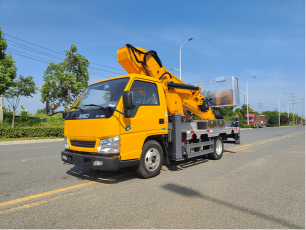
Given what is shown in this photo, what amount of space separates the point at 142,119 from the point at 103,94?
1133 mm

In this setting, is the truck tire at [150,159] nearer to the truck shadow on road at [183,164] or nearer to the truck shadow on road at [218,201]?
the truck shadow on road at [218,201]

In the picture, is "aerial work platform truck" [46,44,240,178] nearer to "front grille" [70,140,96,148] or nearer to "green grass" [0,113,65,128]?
"front grille" [70,140,96,148]

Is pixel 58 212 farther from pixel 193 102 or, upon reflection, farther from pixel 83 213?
pixel 193 102

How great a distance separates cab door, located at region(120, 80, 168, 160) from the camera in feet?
14.3

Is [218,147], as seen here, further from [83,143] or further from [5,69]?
[5,69]

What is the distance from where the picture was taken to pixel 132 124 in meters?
4.48

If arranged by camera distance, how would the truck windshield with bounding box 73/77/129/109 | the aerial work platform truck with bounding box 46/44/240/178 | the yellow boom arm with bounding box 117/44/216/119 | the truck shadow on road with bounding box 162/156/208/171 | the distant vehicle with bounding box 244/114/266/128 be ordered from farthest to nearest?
the distant vehicle with bounding box 244/114/266/128 < the truck shadow on road with bounding box 162/156/208/171 < the yellow boom arm with bounding box 117/44/216/119 < the truck windshield with bounding box 73/77/129/109 < the aerial work platform truck with bounding box 46/44/240/178

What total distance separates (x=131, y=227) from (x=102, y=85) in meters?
3.46

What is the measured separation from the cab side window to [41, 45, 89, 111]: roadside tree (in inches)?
745

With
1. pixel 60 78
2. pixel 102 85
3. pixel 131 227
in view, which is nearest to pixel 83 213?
pixel 131 227

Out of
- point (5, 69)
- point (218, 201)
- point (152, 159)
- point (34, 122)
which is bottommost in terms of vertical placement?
point (218, 201)

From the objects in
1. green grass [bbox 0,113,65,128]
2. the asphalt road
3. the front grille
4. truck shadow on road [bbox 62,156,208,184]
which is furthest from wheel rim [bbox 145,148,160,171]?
green grass [bbox 0,113,65,128]

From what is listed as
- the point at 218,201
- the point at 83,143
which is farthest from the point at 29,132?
the point at 218,201

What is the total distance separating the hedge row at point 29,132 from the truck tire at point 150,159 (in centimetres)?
1371
